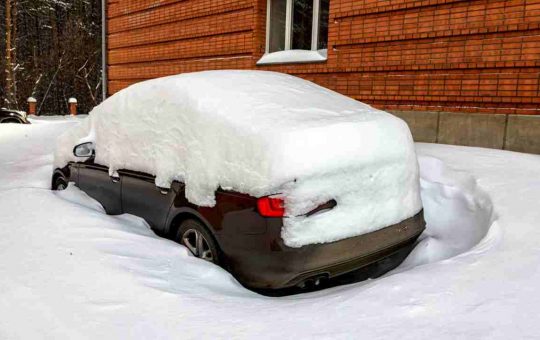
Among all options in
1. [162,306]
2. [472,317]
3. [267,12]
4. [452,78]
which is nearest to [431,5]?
[452,78]

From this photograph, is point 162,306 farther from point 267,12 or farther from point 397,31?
point 267,12

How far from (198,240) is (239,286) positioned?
545 mm

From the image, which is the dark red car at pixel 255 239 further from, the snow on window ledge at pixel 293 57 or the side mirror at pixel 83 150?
the snow on window ledge at pixel 293 57

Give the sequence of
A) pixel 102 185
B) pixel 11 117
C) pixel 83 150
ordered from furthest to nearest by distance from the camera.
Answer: pixel 11 117
pixel 83 150
pixel 102 185

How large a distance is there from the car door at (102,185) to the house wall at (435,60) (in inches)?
159

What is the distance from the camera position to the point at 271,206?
280 cm

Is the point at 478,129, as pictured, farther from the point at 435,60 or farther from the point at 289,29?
the point at 289,29

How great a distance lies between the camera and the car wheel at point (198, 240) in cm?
325

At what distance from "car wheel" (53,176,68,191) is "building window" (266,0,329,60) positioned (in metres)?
4.69

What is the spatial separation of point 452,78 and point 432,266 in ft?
12.8

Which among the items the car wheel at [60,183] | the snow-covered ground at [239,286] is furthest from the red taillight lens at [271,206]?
Answer: the car wheel at [60,183]

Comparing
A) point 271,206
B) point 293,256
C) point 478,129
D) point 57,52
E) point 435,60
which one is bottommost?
point 293,256

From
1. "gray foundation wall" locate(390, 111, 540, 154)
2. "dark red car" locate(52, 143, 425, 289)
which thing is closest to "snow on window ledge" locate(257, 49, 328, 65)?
"gray foundation wall" locate(390, 111, 540, 154)

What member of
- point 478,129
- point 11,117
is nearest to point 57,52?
point 11,117
